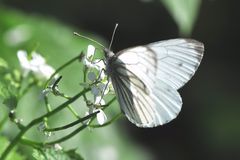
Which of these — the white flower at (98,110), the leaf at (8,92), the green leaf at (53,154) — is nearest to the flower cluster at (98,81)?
the white flower at (98,110)

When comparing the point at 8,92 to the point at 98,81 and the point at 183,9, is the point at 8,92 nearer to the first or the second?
Answer: the point at 98,81

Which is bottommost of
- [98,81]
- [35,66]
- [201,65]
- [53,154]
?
[201,65]

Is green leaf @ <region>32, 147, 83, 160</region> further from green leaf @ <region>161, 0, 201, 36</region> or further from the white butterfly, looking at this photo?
green leaf @ <region>161, 0, 201, 36</region>

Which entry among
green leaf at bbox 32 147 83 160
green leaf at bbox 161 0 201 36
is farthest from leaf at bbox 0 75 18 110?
green leaf at bbox 161 0 201 36

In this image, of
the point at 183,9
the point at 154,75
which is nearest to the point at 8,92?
the point at 154,75

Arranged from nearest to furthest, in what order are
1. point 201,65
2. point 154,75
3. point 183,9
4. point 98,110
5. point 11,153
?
1. point 98,110
2. point 154,75
3. point 11,153
4. point 183,9
5. point 201,65
